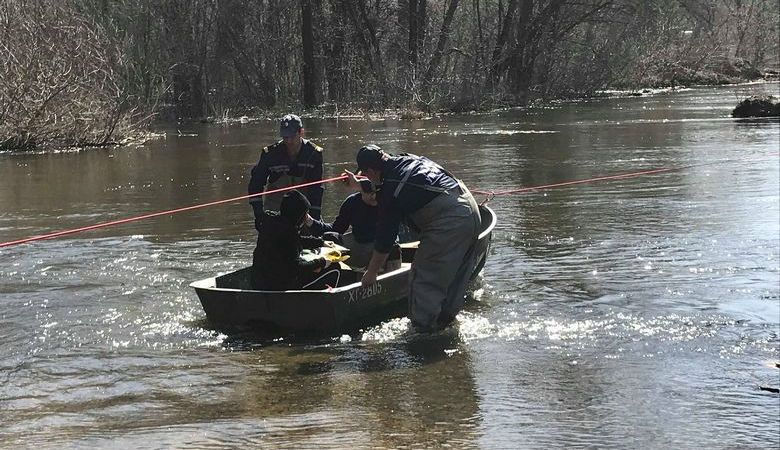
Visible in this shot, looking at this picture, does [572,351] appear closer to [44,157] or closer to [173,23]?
[44,157]

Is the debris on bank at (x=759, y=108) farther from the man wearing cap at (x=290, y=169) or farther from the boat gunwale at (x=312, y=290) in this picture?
the boat gunwale at (x=312, y=290)

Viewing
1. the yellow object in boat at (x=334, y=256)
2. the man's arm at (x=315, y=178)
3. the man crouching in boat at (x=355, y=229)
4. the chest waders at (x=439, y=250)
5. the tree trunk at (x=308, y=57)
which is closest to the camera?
the chest waders at (x=439, y=250)

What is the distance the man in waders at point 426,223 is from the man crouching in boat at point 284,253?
51 cm

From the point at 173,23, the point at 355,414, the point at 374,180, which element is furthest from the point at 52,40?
the point at 355,414

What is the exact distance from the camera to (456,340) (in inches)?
302

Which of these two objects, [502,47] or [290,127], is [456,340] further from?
[502,47]

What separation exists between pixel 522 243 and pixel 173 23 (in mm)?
26780

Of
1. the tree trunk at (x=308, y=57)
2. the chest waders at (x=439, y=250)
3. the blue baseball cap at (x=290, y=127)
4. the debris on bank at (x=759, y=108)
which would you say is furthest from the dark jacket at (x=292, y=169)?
the tree trunk at (x=308, y=57)

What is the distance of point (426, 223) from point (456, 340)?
0.98m

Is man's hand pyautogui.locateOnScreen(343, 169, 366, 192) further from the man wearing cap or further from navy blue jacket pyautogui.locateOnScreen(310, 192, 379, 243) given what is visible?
the man wearing cap

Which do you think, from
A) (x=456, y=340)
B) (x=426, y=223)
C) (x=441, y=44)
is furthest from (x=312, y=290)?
(x=441, y=44)

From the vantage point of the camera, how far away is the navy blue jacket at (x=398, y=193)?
7172 millimetres

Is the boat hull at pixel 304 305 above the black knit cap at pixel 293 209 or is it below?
below

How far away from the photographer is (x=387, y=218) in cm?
718
